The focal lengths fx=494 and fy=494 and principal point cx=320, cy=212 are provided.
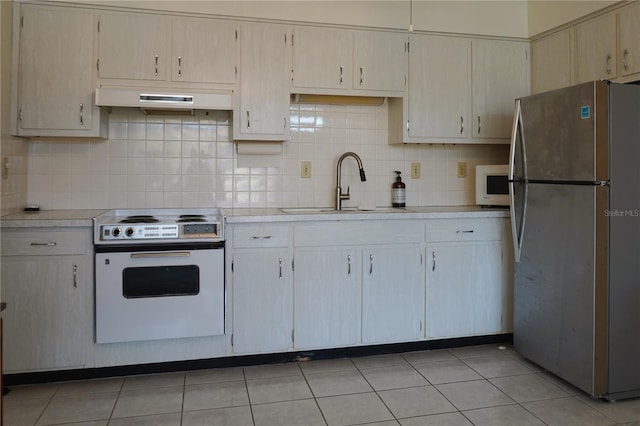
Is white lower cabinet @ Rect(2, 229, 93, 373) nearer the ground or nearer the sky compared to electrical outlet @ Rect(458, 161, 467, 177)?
nearer the ground

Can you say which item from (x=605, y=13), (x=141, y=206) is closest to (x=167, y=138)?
(x=141, y=206)

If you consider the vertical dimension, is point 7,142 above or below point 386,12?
below

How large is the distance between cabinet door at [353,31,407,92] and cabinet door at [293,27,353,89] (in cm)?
6

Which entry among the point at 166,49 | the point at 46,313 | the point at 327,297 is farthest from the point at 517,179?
the point at 46,313

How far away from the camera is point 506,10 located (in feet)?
12.2

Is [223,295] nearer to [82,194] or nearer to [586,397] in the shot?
[82,194]

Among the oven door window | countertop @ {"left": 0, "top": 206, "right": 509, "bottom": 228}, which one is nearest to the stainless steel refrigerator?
countertop @ {"left": 0, "top": 206, "right": 509, "bottom": 228}

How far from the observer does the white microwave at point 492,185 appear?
3508 millimetres

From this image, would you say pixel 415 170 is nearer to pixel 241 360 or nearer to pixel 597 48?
pixel 597 48

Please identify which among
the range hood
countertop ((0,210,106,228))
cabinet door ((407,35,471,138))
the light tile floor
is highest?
cabinet door ((407,35,471,138))

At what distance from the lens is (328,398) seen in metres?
2.61

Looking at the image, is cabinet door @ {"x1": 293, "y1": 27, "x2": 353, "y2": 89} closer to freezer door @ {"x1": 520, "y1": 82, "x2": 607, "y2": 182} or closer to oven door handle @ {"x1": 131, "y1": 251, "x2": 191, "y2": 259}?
freezer door @ {"x1": 520, "y1": 82, "x2": 607, "y2": 182}

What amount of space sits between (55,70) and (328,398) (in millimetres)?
2498

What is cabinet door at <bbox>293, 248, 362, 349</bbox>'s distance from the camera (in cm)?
306
